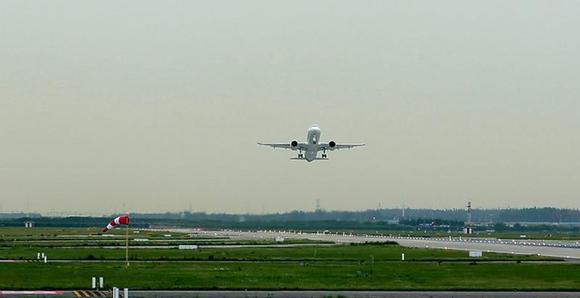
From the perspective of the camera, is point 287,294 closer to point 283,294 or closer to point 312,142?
point 283,294

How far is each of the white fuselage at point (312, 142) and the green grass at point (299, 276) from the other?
60.4ft

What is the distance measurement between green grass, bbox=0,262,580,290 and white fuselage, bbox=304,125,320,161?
1841cm

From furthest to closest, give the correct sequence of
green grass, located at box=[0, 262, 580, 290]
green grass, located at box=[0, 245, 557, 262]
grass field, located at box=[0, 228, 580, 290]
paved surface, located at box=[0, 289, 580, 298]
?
green grass, located at box=[0, 245, 557, 262] < grass field, located at box=[0, 228, 580, 290] < green grass, located at box=[0, 262, 580, 290] < paved surface, located at box=[0, 289, 580, 298]

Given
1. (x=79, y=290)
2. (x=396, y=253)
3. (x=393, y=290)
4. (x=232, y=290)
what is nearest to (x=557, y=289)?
(x=393, y=290)

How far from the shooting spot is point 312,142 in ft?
333

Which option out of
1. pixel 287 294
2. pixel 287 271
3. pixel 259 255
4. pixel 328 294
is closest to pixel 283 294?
pixel 287 294

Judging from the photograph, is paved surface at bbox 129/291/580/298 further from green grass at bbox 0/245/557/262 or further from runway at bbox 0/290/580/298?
green grass at bbox 0/245/557/262

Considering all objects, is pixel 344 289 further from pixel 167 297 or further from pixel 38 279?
pixel 38 279

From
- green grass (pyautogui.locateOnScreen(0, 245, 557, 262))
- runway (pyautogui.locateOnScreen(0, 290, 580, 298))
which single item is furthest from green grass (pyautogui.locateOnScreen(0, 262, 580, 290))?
green grass (pyautogui.locateOnScreen(0, 245, 557, 262))

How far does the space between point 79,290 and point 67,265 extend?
24799 millimetres

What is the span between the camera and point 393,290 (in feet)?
191

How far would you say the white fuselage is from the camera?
101188 mm

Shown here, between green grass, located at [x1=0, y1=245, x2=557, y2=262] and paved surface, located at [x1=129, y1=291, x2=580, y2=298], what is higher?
green grass, located at [x1=0, y1=245, x2=557, y2=262]

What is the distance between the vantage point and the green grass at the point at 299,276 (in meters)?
61.2
